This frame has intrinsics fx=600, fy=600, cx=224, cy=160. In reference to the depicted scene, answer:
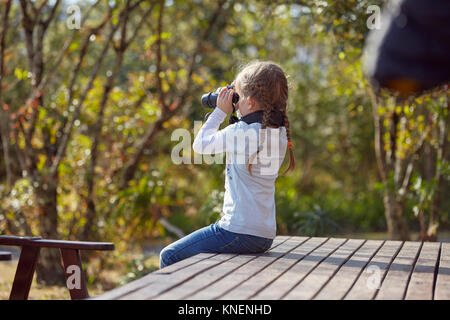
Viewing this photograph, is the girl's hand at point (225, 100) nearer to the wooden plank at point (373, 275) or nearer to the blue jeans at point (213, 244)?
the blue jeans at point (213, 244)

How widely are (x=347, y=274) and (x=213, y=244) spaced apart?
2.62 feet

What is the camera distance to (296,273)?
106 inches

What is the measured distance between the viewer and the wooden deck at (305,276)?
7.38ft

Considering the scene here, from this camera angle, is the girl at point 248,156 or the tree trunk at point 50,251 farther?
the tree trunk at point 50,251

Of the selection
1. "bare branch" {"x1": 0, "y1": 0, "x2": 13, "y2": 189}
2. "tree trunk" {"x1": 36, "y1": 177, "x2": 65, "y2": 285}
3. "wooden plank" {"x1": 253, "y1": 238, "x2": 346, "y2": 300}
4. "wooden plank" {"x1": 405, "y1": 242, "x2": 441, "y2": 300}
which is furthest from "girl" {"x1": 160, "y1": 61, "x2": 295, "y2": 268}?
"bare branch" {"x1": 0, "y1": 0, "x2": 13, "y2": 189}

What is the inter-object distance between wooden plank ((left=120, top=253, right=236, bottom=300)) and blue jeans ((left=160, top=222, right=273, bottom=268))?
0.33 feet

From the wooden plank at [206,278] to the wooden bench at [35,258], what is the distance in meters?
0.57

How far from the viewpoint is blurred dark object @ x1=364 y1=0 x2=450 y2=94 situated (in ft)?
5.04

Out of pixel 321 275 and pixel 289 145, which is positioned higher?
pixel 289 145

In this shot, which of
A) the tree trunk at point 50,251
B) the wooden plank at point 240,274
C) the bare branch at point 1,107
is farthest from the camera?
the tree trunk at point 50,251

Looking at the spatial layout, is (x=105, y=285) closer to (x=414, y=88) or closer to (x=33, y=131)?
(x=33, y=131)

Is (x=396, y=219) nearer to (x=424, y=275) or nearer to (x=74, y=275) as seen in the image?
(x=424, y=275)

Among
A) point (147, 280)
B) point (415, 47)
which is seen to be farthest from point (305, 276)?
point (415, 47)

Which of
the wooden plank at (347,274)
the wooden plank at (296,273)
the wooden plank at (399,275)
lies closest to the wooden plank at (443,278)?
the wooden plank at (399,275)
